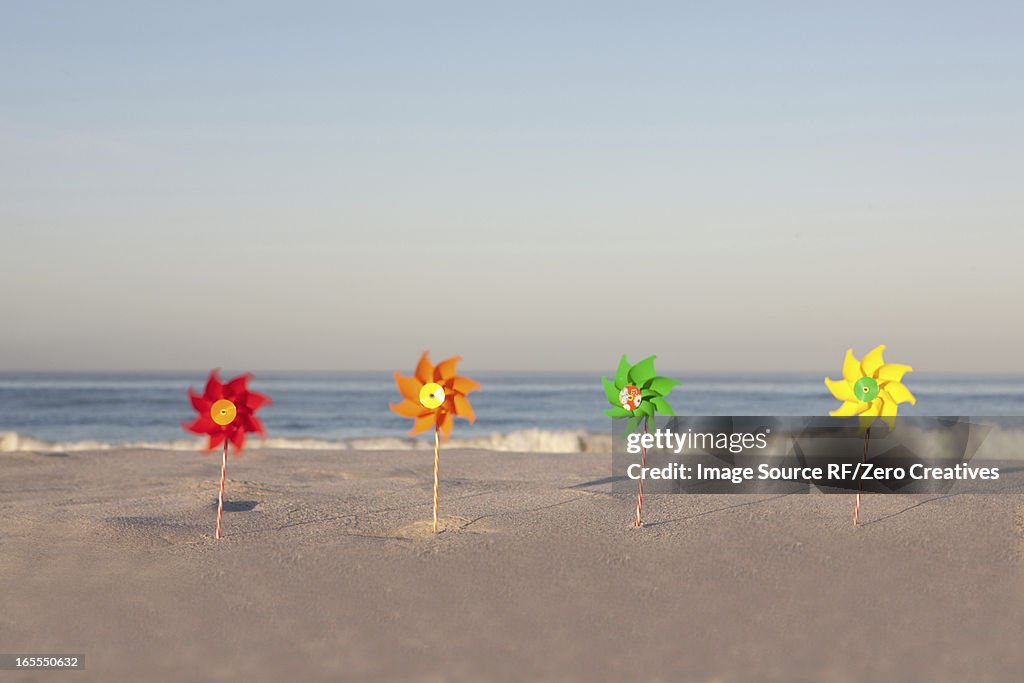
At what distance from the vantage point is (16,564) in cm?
611

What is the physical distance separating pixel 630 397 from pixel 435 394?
4.36 ft

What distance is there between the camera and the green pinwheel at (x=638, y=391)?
671cm

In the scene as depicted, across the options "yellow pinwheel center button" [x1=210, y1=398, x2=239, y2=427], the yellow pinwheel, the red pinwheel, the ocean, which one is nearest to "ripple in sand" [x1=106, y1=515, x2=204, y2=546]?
the red pinwheel

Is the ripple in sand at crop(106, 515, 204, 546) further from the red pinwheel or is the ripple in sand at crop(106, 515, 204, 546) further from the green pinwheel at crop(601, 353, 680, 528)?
the green pinwheel at crop(601, 353, 680, 528)

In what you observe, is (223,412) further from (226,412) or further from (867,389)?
(867,389)

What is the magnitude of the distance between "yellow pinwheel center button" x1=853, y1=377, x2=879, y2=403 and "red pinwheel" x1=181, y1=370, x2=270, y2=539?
155 inches

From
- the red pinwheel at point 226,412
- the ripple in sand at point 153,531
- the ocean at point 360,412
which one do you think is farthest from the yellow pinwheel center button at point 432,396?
the ocean at point 360,412

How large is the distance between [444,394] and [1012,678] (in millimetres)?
3498

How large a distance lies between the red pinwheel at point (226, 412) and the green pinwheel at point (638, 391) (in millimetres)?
2335

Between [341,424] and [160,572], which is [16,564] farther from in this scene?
[341,424]

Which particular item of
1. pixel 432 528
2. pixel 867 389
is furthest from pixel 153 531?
pixel 867 389

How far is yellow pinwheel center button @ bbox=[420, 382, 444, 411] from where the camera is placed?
20.9 ft

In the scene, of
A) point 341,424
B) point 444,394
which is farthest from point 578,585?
point 341,424

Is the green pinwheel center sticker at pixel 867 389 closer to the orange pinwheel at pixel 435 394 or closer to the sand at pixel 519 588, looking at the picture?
the sand at pixel 519 588
